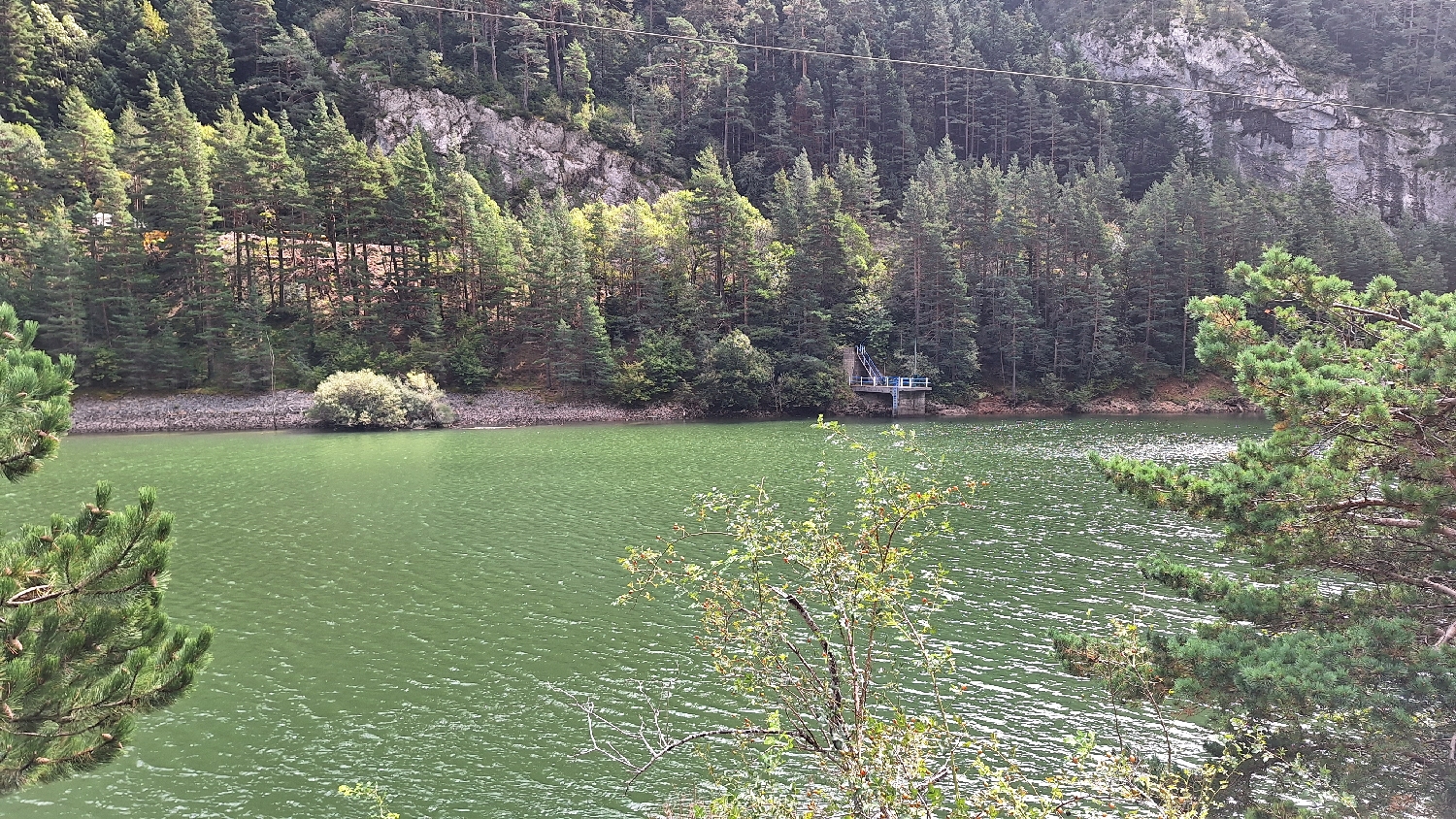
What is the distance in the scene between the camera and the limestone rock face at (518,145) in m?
67.7

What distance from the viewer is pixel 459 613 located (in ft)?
48.5

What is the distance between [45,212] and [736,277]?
4010 cm

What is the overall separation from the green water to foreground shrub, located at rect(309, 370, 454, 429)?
11194 millimetres

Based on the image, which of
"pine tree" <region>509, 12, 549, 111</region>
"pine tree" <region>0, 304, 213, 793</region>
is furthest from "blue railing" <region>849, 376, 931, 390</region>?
"pine tree" <region>0, 304, 213, 793</region>

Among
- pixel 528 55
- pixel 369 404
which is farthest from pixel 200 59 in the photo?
pixel 369 404

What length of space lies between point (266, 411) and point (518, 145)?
113 ft

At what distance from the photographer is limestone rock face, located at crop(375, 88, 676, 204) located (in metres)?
67.7

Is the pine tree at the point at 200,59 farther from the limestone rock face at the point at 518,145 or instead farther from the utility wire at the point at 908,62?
the utility wire at the point at 908,62

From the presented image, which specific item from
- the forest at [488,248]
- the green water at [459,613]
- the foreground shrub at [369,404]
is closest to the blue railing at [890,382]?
the forest at [488,248]

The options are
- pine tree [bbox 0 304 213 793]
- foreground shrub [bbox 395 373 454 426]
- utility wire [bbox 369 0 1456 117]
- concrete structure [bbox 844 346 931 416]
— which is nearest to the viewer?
pine tree [bbox 0 304 213 793]

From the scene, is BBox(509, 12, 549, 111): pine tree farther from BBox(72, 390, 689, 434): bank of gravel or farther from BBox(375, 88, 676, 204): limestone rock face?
BBox(72, 390, 689, 434): bank of gravel

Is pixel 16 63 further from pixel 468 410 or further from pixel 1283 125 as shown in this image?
pixel 1283 125

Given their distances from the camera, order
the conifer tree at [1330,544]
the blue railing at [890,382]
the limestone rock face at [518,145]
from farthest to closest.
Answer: the limestone rock face at [518,145], the blue railing at [890,382], the conifer tree at [1330,544]

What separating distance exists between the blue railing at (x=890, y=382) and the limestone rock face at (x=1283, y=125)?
54.6 metres
